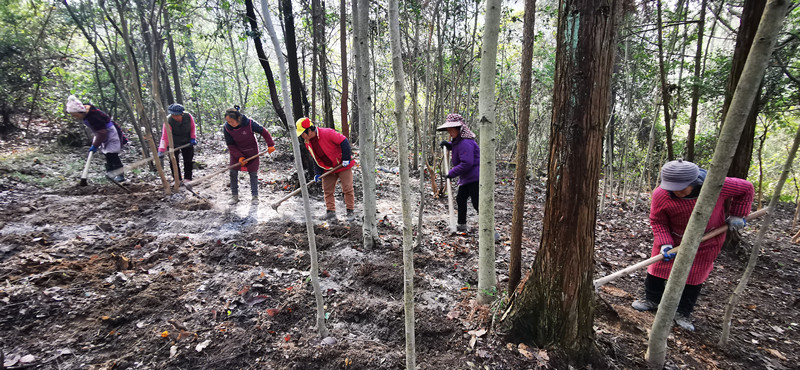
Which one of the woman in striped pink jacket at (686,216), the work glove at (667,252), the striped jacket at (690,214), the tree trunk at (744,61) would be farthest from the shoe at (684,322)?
the tree trunk at (744,61)

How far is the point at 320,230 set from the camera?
519 centimetres

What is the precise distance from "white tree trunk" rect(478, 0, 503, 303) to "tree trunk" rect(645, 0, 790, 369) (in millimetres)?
1217

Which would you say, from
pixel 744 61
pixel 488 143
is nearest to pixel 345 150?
pixel 488 143

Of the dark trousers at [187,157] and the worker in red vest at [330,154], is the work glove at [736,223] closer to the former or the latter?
the worker in red vest at [330,154]

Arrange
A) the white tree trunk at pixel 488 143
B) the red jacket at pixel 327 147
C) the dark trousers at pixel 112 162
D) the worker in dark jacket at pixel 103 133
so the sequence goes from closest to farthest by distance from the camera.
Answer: the white tree trunk at pixel 488 143 < the red jacket at pixel 327 147 < the worker in dark jacket at pixel 103 133 < the dark trousers at pixel 112 162

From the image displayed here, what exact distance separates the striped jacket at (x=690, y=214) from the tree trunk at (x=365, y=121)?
122 inches

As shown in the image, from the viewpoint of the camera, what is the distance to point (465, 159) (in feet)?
16.0

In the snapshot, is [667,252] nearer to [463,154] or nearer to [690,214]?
[690,214]

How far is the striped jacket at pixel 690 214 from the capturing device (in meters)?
2.83

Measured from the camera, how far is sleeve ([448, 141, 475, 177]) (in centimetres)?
487

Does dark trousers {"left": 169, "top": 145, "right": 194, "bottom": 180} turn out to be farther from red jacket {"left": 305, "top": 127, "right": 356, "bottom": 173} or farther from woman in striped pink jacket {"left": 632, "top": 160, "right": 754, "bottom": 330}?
woman in striped pink jacket {"left": 632, "top": 160, "right": 754, "bottom": 330}

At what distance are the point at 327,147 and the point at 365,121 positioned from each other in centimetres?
175

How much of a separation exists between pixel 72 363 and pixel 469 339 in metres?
3.23

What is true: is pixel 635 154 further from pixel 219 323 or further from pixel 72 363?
pixel 72 363
